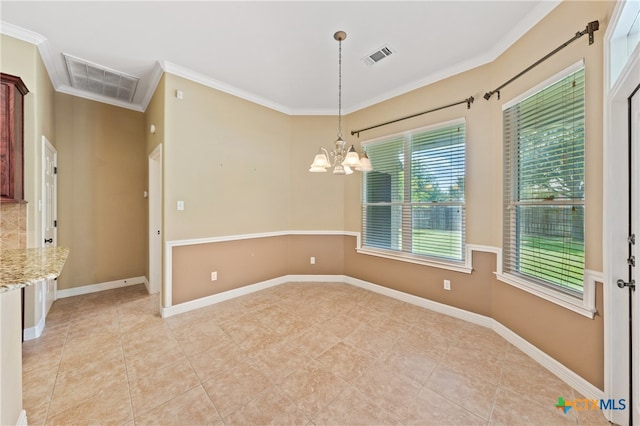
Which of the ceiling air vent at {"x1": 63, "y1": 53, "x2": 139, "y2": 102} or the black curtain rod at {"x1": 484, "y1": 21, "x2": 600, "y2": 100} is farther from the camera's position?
the ceiling air vent at {"x1": 63, "y1": 53, "x2": 139, "y2": 102}

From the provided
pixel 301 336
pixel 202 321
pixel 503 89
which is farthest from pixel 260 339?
pixel 503 89

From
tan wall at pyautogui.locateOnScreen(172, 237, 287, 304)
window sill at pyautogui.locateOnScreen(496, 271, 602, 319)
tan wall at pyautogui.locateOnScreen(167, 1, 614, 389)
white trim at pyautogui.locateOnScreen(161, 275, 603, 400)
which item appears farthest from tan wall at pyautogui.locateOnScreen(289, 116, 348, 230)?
window sill at pyautogui.locateOnScreen(496, 271, 602, 319)

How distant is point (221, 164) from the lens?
138 inches

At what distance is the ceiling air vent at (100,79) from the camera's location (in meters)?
3.01

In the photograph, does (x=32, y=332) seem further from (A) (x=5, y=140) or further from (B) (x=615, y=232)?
(B) (x=615, y=232)

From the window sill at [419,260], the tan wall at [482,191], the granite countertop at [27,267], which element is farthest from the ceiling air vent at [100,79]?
the window sill at [419,260]

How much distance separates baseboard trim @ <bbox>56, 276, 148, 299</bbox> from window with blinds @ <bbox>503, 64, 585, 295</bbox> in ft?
17.5

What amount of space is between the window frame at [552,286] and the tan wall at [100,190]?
17.2 feet

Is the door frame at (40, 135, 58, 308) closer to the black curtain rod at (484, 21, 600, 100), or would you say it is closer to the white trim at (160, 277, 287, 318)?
the white trim at (160, 277, 287, 318)

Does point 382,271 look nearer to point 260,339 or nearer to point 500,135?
point 260,339

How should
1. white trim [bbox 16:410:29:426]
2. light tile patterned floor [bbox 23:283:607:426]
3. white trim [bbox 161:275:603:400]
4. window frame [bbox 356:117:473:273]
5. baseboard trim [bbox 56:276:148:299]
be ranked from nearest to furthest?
white trim [bbox 16:410:29:426] < light tile patterned floor [bbox 23:283:607:426] < white trim [bbox 161:275:603:400] < window frame [bbox 356:117:473:273] < baseboard trim [bbox 56:276:148:299]

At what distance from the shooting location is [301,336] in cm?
259

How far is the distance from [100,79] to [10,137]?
5.25ft

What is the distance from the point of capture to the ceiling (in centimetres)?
214
